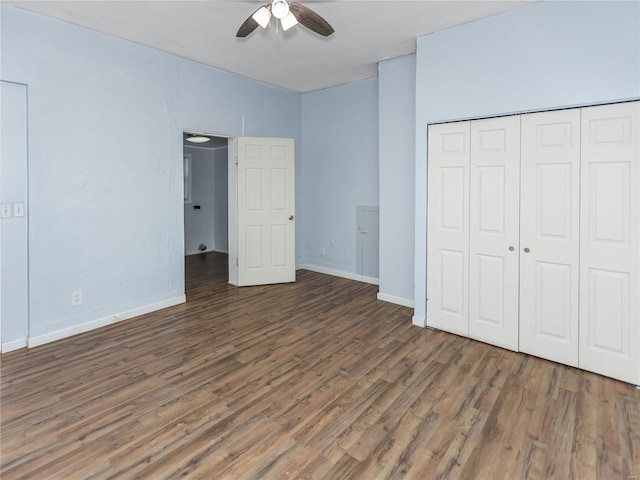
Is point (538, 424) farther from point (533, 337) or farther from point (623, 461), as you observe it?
point (533, 337)

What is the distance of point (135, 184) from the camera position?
3.69m

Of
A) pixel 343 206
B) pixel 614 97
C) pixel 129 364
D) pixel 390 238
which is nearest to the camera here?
pixel 614 97

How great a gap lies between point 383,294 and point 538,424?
7.83 feet

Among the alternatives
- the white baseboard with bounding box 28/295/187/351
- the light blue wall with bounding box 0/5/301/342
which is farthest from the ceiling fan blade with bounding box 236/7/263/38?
the white baseboard with bounding box 28/295/187/351

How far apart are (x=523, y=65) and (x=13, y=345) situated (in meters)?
4.77

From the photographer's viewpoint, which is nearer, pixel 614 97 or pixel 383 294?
pixel 614 97

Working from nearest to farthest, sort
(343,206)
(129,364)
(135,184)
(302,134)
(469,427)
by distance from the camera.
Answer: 1. (469,427)
2. (129,364)
3. (135,184)
4. (343,206)
5. (302,134)

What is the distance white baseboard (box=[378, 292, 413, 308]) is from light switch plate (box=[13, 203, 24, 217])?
3.65 m

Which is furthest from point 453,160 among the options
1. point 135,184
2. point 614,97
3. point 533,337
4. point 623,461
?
point 135,184

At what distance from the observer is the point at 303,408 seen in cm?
219

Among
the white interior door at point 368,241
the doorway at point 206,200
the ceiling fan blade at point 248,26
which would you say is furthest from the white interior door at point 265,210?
the doorway at point 206,200

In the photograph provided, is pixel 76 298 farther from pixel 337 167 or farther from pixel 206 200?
pixel 206 200

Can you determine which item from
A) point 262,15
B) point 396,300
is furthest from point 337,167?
point 262,15

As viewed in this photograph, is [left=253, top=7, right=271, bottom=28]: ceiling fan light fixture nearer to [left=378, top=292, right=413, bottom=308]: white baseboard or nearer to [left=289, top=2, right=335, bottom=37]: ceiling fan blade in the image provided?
[left=289, top=2, right=335, bottom=37]: ceiling fan blade
